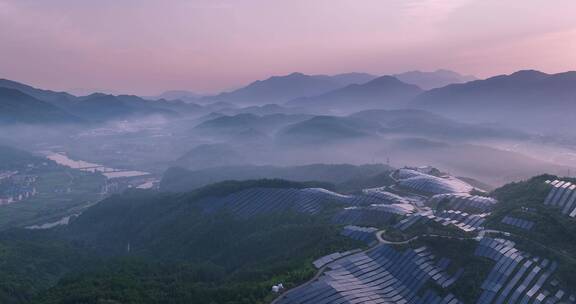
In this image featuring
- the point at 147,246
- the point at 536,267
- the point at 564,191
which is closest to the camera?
the point at 536,267

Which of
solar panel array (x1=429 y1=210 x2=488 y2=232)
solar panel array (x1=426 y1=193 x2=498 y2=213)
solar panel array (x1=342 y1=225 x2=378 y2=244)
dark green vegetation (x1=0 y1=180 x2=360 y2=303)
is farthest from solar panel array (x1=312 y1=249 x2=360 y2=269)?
solar panel array (x1=426 y1=193 x2=498 y2=213)

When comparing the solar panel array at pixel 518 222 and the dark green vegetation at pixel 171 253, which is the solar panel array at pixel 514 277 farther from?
the dark green vegetation at pixel 171 253

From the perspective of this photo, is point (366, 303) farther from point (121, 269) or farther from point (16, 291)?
point (16, 291)

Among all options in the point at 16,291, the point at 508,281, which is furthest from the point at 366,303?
the point at 16,291

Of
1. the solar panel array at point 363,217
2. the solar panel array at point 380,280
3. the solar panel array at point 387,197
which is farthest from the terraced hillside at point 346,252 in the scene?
the solar panel array at point 387,197

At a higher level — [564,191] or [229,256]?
[564,191]

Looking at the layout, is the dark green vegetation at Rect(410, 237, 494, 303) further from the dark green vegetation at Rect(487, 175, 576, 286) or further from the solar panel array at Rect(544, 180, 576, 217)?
the solar panel array at Rect(544, 180, 576, 217)

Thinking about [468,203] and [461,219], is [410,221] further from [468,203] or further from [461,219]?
[468,203]
